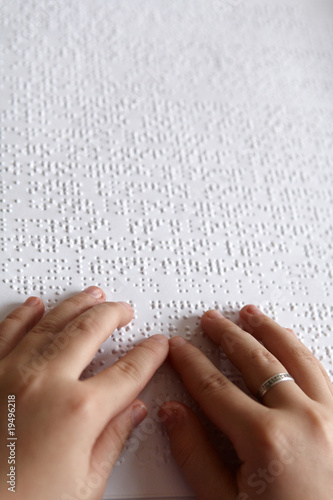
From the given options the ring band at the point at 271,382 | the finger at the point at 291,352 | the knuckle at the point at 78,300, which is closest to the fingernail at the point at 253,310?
the finger at the point at 291,352

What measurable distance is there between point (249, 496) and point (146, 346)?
0.19 metres

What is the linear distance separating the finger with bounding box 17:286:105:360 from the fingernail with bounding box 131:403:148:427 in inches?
4.7

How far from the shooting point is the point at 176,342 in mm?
544

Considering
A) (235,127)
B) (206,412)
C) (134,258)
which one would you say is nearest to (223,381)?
(206,412)

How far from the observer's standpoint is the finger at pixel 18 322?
0.49 meters

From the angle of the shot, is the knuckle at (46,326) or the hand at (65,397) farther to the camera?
the knuckle at (46,326)

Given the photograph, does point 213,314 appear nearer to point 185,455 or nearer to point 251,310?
point 251,310

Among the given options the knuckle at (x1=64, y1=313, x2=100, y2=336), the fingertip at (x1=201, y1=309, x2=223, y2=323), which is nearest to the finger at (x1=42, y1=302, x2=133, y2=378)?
the knuckle at (x1=64, y1=313, x2=100, y2=336)

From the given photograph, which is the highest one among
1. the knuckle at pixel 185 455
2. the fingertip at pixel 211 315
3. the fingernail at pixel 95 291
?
the fingernail at pixel 95 291

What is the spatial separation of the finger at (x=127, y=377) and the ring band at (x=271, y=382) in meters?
Answer: 0.12

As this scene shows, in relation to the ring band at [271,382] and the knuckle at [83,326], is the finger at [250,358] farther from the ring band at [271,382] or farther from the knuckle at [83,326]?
the knuckle at [83,326]

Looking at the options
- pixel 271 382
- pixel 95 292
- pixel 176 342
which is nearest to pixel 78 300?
pixel 95 292

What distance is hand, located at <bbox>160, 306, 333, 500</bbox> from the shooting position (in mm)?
417

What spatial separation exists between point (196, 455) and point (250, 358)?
12 centimetres
